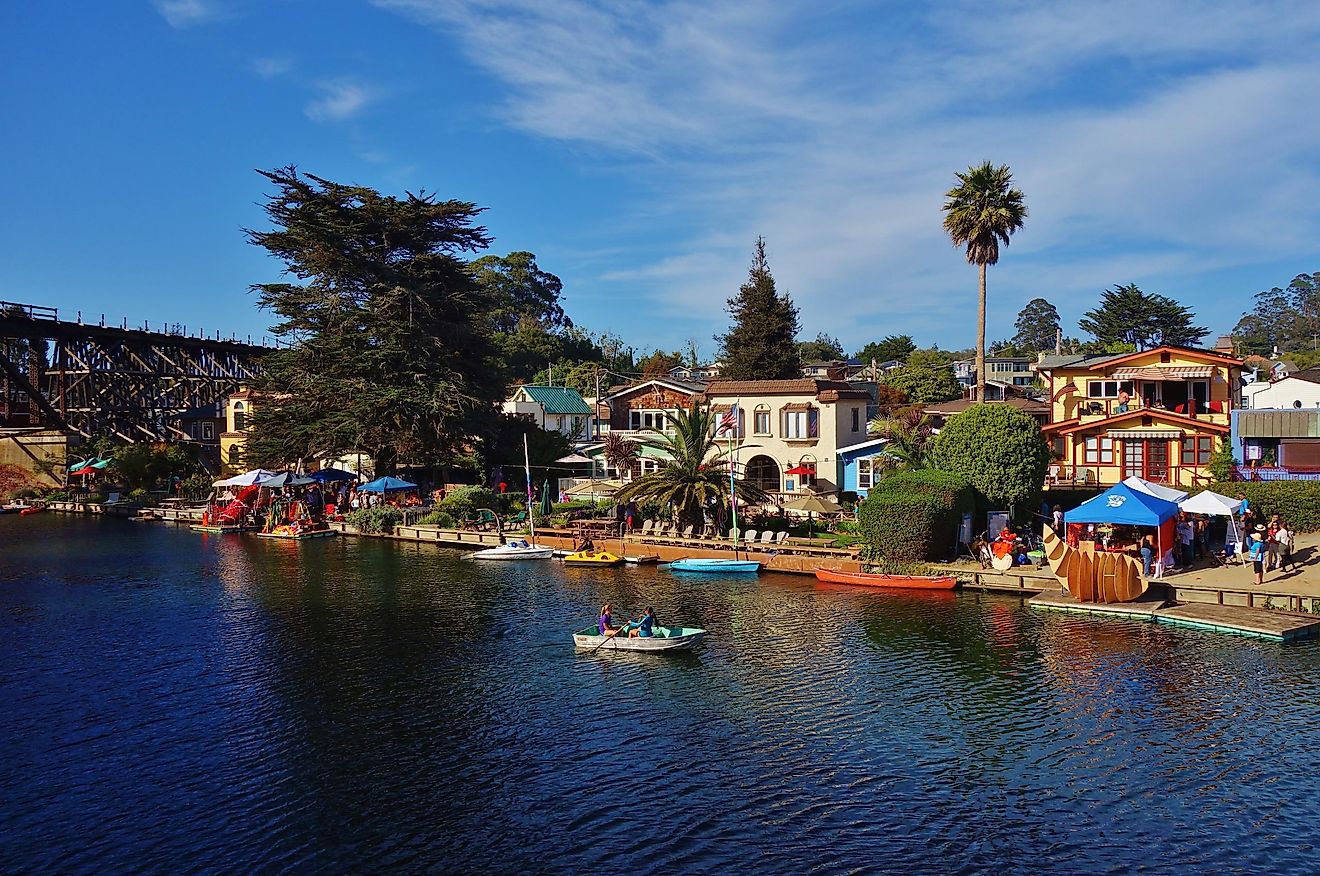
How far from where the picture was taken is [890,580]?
43594 millimetres

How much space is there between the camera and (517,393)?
9644 cm

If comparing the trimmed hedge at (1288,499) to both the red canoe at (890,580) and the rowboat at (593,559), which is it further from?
the rowboat at (593,559)

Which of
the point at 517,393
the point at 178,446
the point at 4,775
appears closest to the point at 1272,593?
the point at 4,775

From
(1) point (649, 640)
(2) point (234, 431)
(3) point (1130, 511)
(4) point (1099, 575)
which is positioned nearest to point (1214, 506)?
(3) point (1130, 511)

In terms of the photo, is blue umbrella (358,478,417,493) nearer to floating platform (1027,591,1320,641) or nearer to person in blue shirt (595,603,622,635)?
person in blue shirt (595,603,622,635)

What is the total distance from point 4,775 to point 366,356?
48.5 m

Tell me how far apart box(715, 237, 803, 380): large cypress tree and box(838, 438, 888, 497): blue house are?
2967 cm

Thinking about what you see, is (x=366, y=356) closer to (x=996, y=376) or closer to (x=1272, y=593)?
(x=1272, y=593)

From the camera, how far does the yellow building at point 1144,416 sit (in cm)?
5738

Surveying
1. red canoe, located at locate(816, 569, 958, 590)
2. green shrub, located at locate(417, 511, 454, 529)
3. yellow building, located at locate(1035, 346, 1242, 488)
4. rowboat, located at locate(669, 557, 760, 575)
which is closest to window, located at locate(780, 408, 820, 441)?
yellow building, located at locate(1035, 346, 1242, 488)

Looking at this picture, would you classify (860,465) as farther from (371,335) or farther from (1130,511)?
(371,335)

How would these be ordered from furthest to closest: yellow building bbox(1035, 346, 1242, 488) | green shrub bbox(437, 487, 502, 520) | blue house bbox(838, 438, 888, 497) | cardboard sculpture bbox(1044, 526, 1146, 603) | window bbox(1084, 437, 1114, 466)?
green shrub bbox(437, 487, 502, 520) → blue house bbox(838, 438, 888, 497) → window bbox(1084, 437, 1114, 466) → yellow building bbox(1035, 346, 1242, 488) → cardboard sculpture bbox(1044, 526, 1146, 603)

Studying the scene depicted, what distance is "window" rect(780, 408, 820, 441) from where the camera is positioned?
62250 millimetres

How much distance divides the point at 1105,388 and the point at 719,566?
95.4 ft
